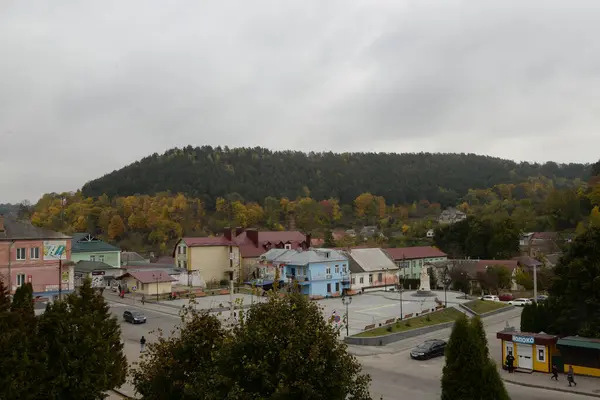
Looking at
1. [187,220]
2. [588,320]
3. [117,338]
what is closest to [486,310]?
[588,320]

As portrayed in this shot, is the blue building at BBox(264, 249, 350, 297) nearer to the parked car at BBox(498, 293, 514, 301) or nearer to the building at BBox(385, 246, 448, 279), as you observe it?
the building at BBox(385, 246, 448, 279)

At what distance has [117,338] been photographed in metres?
19.0

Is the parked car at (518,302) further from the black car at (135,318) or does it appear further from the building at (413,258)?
the black car at (135,318)

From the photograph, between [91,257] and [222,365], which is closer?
[222,365]

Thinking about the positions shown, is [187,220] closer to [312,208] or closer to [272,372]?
[312,208]

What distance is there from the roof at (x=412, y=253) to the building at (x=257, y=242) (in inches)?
421

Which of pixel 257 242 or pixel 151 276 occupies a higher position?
pixel 257 242

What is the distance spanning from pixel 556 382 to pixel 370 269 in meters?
34.4

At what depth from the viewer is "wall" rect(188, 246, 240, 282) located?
6031 centimetres

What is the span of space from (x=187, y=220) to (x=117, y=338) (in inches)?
3680

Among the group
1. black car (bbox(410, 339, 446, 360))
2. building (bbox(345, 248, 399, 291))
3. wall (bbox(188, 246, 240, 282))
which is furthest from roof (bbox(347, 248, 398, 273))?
black car (bbox(410, 339, 446, 360))

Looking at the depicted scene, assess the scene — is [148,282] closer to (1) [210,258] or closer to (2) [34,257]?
(1) [210,258]

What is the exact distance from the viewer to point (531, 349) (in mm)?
23828

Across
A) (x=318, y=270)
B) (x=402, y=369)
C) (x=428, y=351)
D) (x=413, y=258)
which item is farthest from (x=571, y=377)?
(x=413, y=258)
